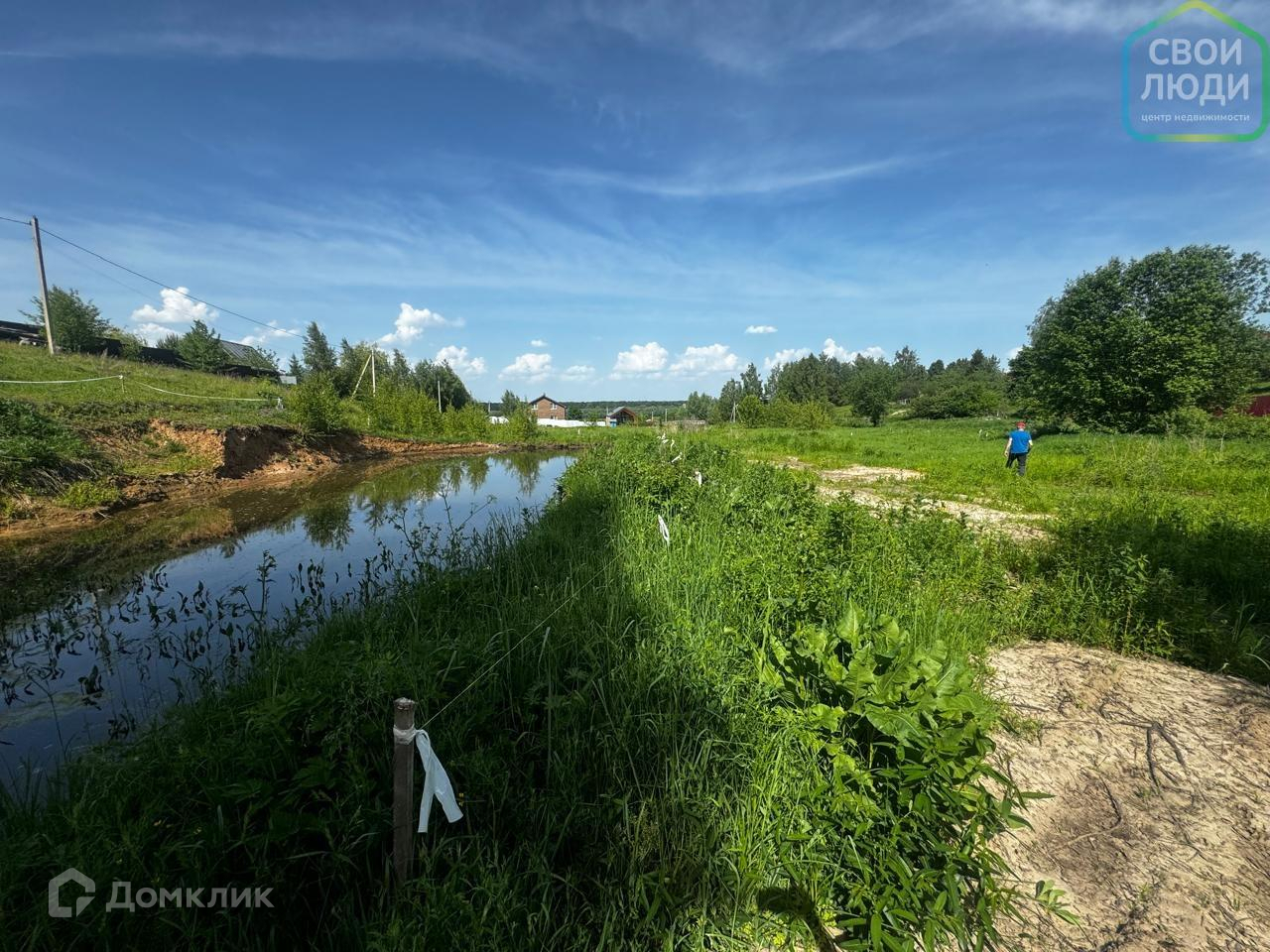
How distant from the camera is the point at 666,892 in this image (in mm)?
1788

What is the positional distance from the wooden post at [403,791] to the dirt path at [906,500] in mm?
5702

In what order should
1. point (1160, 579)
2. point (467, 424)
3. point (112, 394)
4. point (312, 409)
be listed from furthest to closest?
point (467, 424)
point (312, 409)
point (112, 394)
point (1160, 579)

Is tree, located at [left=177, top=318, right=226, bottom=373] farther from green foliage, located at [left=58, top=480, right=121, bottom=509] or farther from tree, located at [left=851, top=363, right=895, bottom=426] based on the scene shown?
tree, located at [left=851, top=363, right=895, bottom=426]

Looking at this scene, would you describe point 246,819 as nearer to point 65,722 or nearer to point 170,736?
point 170,736

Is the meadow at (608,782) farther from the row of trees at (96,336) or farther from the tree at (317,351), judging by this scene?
the tree at (317,351)

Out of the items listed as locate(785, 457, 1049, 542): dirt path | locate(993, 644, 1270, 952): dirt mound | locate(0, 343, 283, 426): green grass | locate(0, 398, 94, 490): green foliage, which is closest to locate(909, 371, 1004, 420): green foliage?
locate(785, 457, 1049, 542): dirt path

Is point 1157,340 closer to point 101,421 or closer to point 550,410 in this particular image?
point 101,421

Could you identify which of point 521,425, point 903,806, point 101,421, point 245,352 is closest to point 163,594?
point 903,806

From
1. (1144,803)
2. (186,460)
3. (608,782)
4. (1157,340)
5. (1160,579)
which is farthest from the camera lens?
(1157,340)

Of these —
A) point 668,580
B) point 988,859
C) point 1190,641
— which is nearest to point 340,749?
point 668,580

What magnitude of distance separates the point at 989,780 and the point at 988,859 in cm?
75

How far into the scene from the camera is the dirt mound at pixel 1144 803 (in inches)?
73.7

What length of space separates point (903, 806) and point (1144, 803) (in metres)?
1.43

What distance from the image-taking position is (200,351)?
3716 centimetres
